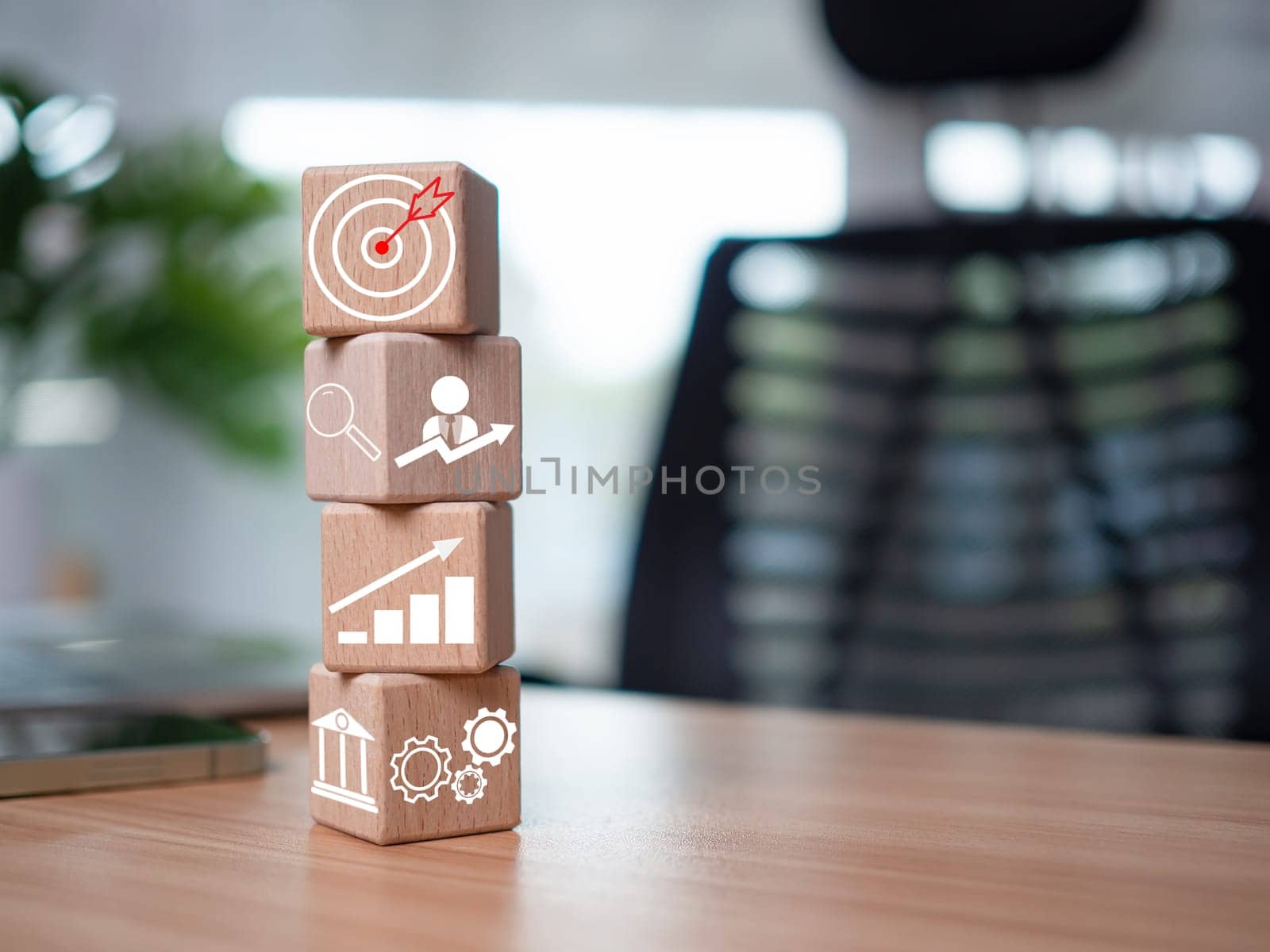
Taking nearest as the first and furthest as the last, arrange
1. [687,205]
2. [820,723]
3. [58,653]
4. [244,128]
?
[820,723] → [58,653] → [687,205] → [244,128]

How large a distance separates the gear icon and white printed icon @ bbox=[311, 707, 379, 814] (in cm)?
1

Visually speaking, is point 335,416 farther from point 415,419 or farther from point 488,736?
point 488,736

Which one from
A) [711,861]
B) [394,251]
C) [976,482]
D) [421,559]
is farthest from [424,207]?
[976,482]

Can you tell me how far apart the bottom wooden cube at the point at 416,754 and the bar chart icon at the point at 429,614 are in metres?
0.02

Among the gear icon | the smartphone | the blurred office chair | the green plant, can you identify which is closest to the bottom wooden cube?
the gear icon

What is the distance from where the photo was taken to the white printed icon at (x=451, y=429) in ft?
1.42

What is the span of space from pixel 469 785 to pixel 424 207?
0.74 ft

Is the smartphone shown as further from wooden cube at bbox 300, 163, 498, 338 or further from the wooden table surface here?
wooden cube at bbox 300, 163, 498, 338

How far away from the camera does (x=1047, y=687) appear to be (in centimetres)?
99

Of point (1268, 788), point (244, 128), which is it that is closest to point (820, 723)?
point (1268, 788)

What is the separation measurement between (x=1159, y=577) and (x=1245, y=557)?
7 centimetres

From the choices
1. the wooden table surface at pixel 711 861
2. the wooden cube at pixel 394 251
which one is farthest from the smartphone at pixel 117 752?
the wooden cube at pixel 394 251

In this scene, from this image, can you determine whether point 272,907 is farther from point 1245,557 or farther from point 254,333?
point 254,333

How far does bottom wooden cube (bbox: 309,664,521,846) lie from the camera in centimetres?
43
